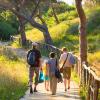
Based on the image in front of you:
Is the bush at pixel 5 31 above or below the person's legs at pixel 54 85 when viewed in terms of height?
above

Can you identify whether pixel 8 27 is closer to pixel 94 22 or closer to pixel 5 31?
pixel 5 31

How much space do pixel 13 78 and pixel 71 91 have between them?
2.62 metres

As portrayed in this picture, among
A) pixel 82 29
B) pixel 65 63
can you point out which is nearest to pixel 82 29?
pixel 82 29

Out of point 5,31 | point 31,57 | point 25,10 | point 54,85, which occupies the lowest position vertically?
point 54,85

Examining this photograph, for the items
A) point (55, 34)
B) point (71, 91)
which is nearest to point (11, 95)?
point (71, 91)

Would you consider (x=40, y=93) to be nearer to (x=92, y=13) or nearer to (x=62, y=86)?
(x=62, y=86)

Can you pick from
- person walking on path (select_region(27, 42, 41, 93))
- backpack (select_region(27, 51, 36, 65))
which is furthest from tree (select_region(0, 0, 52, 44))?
backpack (select_region(27, 51, 36, 65))

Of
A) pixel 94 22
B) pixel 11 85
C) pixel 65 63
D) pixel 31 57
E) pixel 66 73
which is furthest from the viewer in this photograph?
pixel 94 22

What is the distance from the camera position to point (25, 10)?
4984 centimetres

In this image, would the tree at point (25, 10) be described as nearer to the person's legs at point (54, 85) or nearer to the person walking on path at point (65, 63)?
the person walking on path at point (65, 63)

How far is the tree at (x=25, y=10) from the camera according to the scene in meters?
42.9

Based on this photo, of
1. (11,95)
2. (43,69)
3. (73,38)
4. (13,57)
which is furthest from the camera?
(73,38)

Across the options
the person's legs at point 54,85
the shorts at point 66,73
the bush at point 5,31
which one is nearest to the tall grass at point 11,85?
the person's legs at point 54,85

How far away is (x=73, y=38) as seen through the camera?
4734cm
